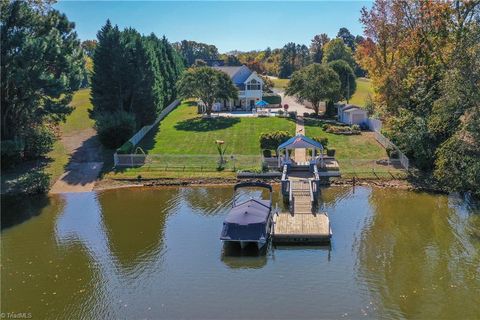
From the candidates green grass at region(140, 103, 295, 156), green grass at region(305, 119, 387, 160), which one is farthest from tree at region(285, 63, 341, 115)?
green grass at region(305, 119, 387, 160)

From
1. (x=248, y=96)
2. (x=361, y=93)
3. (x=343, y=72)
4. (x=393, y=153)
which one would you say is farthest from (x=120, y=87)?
(x=361, y=93)

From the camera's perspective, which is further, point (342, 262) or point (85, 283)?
point (342, 262)

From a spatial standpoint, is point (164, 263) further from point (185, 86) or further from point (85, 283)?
point (185, 86)

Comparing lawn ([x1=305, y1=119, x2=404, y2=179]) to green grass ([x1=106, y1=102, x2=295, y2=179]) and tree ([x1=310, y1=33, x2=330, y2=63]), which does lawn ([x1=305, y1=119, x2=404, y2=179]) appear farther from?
tree ([x1=310, y1=33, x2=330, y2=63])

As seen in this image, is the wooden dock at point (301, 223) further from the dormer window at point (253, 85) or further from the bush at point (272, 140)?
the dormer window at point (253, 85)

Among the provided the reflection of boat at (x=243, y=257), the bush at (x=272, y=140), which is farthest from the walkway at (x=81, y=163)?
the reflection of boat at (x=243, y=257)

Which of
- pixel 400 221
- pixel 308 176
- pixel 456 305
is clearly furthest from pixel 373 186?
pixel 456 305

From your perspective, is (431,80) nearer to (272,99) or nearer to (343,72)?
(343,72)
